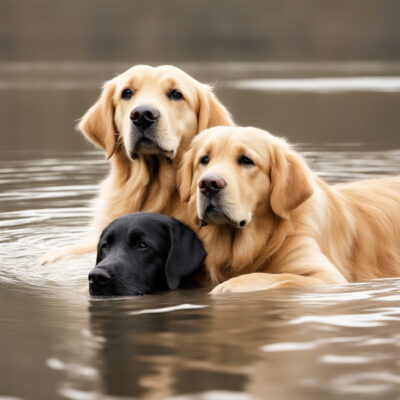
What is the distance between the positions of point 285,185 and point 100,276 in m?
1.18

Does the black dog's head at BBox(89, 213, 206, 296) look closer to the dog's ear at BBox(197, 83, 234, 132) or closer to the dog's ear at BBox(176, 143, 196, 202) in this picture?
the dog's ear at BBox(176, 143, 196, 202)

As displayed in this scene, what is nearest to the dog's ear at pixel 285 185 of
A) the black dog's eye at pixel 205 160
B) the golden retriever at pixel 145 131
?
the black dog's eye at pixel 205 160

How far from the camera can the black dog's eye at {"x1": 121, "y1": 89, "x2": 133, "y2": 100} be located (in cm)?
614

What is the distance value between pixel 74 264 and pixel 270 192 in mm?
1637

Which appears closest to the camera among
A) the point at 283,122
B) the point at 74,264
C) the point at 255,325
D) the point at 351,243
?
the point at 255,325

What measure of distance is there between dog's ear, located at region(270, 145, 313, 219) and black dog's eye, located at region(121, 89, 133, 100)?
1198 mm

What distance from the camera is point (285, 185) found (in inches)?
212

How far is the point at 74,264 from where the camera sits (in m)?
6.36

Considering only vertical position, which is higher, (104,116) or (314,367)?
(104,116)

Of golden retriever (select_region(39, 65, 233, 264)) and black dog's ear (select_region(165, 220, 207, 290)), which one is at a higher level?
golden retriever (select_region(39, 65, 233, 264))

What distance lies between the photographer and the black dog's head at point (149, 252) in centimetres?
535

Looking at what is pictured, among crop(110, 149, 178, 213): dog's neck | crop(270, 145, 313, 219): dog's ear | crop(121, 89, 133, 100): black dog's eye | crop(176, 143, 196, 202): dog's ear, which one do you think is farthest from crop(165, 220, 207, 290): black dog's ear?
crop(121, 89, 133, 100): black dog's eye

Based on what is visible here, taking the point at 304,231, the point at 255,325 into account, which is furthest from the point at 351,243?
the point at 255,325

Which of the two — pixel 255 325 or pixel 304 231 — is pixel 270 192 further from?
pixel 255 325
